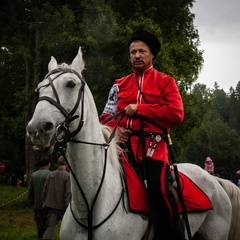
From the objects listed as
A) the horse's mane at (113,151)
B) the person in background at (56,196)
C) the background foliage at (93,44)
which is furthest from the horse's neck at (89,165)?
the background foliage at (93,44)

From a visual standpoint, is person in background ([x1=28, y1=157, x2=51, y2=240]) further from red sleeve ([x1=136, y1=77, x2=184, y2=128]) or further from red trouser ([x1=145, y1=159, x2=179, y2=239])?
red sleeve ([x1=136, y1=77, x2=184, y2=128])

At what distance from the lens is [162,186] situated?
4.83 m

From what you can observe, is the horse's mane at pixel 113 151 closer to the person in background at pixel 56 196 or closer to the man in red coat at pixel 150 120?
the man in red coat at pixel 150 120

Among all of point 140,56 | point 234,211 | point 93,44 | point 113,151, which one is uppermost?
point 93,44

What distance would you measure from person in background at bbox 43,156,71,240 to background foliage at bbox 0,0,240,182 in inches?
407

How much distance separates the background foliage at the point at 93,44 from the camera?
20.4 meters

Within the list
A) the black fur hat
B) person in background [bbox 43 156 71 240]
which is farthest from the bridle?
person in background [bbox 43 156 71 240]

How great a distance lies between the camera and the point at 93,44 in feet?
65.2

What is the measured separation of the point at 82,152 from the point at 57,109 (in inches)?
24.1

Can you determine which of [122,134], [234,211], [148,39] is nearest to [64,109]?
[122,134]

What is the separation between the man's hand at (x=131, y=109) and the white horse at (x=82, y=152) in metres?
0.30

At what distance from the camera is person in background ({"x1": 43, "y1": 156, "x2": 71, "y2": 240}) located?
9875 mm

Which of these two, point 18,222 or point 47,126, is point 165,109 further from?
point 18,222

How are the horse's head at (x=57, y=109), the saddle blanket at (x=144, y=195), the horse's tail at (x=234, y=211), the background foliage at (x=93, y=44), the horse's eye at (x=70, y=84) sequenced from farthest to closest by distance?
the background foliage at (x=93, y=44) → the horse's tail at (x=234, y=211) → the saddle blanket at (x=144, y=195) → the horse's eye at (x=70, y=84) → the horse's head at (x=57, y=109)
